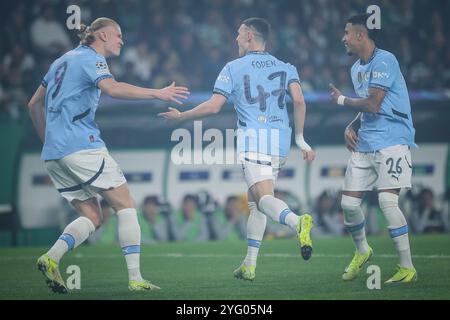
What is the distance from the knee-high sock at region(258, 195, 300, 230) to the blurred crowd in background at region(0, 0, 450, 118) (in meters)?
7.31

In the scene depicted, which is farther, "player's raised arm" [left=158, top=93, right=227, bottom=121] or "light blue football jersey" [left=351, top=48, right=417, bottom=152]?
"light blue football jersey" [left=351, top=48, right=417, bottom=152]

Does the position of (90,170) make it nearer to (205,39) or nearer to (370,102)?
(370,102)

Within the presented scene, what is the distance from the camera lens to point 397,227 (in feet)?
33.3

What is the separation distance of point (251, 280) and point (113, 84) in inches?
95.5

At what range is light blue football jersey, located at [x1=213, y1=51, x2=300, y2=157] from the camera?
1012cm

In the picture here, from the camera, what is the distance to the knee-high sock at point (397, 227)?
10070 mm

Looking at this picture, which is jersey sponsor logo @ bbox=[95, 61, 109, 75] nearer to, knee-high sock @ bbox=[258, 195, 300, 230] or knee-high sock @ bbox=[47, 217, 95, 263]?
knee-high sock @ bbox=[47, 217, 95, 263]

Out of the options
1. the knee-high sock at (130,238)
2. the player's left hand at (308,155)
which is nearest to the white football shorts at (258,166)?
Answer: the player's left hand at (308,155)

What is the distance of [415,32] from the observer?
19828mm

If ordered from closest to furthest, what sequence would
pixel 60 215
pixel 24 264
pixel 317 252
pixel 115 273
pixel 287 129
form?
pixel 287 129 < pixel 115 273 < pixel 24 264 < pixel 317 252 < pixel 60 215

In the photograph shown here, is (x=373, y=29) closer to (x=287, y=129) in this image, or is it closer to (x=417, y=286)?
(x=287, y=129)

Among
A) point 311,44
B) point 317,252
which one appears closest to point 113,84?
point 317,252

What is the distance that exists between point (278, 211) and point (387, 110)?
60.9 inches

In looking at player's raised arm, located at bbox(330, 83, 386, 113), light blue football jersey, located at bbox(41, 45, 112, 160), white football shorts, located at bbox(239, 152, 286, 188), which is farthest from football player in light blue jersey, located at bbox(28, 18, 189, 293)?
player's raised arm, located at bbox(330, 83, 386, 113)
